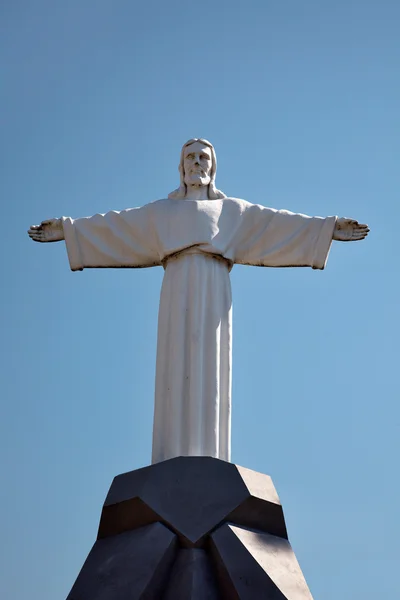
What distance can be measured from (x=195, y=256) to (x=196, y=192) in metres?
0.82

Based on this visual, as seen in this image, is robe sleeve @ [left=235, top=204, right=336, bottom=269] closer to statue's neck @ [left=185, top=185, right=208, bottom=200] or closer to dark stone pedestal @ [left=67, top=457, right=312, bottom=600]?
statue's neck @ [left=185, top=185, right=208, bottom=200]

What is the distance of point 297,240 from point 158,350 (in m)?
1.61

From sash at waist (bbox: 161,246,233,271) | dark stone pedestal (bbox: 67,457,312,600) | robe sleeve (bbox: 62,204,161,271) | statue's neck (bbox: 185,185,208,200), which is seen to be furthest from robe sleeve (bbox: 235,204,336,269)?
dark stone pedestal (bbox: 67,457,312,600)

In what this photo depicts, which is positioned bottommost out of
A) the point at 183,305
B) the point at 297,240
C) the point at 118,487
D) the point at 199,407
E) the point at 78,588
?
the point at 78,588

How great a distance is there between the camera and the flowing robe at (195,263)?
25.2 ft

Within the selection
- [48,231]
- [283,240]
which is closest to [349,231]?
[283,240]

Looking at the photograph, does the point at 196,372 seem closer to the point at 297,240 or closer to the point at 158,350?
the point at 158,350

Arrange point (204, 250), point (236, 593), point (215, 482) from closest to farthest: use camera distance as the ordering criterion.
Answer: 1. point (236, 593)
2. point (215, 482)
3. point (204, 250)

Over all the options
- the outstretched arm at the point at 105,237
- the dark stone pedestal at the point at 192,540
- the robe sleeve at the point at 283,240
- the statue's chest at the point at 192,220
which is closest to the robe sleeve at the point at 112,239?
the outstretched arm at the point at 105,237

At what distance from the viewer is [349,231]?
8.52m

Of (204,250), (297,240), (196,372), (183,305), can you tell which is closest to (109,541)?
(196,372)

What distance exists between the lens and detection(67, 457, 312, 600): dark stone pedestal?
21.6ft

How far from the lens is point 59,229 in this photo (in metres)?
8.83

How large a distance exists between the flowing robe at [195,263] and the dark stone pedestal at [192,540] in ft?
1.41
